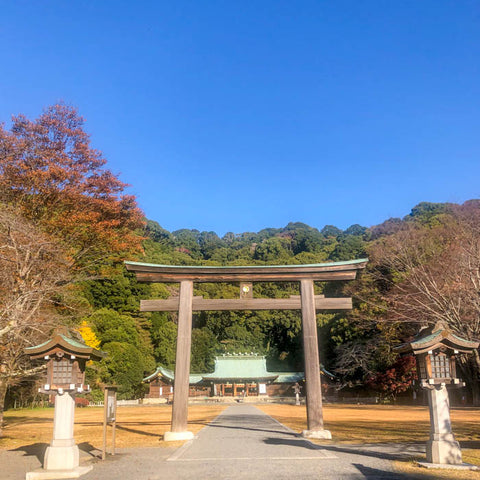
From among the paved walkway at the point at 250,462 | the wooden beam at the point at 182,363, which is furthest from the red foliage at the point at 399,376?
the wooden beam at the point at 182,363

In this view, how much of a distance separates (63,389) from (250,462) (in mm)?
4143

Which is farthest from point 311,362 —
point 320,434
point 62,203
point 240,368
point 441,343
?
point 240,368

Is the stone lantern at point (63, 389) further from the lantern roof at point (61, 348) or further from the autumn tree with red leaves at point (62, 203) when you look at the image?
the autumn tree with red leaves at point (62, 203)

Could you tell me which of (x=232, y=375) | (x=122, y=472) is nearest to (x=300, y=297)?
(x=122, y=472)

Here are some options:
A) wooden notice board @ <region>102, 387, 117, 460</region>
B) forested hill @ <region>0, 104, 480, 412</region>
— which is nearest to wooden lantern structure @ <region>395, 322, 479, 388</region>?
forested hill @ <region>0, 104, 480, 412</region>

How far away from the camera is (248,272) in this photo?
13148 mm

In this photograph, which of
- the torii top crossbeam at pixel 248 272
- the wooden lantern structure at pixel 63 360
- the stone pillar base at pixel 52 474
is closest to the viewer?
the stone pillar base at pixel 52 474

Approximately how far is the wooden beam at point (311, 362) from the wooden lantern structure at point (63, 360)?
19.7 ft

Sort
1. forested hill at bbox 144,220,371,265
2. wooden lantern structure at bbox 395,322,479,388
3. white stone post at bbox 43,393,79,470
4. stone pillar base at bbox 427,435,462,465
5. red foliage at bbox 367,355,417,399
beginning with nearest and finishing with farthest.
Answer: stone pillar base at bbox 427,435,462,465 → white stone post at bbox 43,393,79,470 → wooden lantern structure at bbox 395,322,479,388 → red foliage at bbox 367,355,417,399 → forested hill at bbox 144,220,371,265

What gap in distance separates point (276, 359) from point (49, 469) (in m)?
50.9

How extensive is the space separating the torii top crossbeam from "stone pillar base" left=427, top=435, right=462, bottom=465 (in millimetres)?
5541

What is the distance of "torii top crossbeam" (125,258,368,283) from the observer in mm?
12734

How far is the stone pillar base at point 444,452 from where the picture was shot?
310 inches

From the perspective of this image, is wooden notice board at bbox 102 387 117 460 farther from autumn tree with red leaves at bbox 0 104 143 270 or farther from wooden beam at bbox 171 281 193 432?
autumn tree with red leaves at bbox 0 104 143 270
